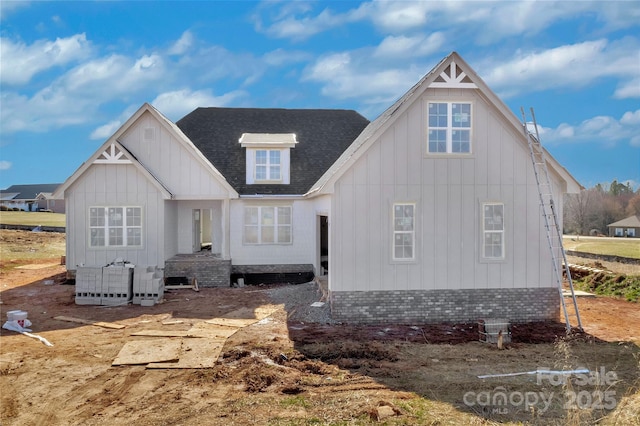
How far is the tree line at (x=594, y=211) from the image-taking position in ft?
266

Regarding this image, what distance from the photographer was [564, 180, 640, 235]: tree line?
81.0 metres

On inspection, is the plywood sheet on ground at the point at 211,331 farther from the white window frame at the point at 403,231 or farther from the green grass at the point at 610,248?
the green grass at the point at 610,248

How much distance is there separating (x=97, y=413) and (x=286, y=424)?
300 cm

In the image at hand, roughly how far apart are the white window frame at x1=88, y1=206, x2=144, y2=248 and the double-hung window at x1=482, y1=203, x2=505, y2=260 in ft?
43.2

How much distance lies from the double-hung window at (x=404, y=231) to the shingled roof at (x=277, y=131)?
25.7ft

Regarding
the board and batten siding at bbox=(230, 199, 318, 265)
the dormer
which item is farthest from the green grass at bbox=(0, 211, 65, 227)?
the board and batten siding at bbox=(230, 199, 318, 265)

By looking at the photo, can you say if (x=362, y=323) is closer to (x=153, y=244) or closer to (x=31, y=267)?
(x=153, y=244)

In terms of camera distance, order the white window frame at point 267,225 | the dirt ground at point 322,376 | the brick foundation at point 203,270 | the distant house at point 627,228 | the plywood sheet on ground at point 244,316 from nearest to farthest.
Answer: the dirt ground at point 322,376 < the plywood sheet on ground at point 244,316 < the brick foundation at point 203,270 < the white window frame at point 267,225 < the distant house at point 627,228

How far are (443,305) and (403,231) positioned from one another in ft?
7.96

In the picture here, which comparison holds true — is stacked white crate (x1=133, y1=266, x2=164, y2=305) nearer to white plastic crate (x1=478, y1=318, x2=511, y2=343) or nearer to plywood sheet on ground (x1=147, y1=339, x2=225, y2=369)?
plywood sheet on ground (x1=147, y1=339, x2=225, y2=369)

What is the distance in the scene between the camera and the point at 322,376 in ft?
26.9

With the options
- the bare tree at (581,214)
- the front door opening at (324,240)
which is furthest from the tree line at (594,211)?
the front door opening at (324,240)

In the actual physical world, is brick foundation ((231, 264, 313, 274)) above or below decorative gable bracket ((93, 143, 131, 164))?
below

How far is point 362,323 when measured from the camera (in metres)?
12.2
